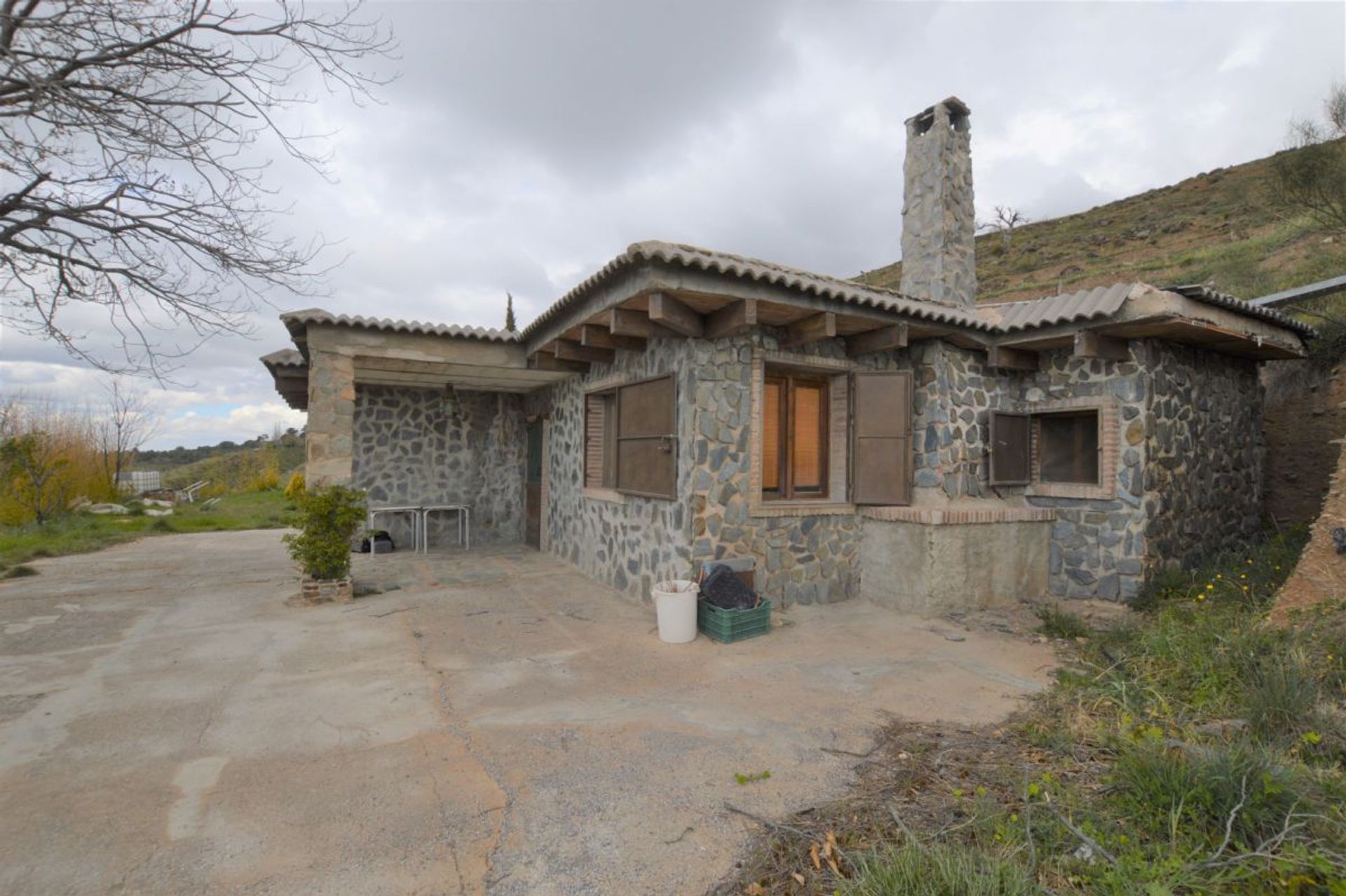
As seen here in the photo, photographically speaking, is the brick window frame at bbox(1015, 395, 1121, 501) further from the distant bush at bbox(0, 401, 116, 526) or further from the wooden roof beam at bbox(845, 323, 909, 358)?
the distant bush at bbox(0, 401, 116, 526)

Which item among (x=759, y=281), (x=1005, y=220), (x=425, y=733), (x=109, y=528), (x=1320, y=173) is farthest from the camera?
(x=1005, y=220)

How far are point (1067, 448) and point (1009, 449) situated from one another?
0.95 m

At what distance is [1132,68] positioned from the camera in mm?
9711

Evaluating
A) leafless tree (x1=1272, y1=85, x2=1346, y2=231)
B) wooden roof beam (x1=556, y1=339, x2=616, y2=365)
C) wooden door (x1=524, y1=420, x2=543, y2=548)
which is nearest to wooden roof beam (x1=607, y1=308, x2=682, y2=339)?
wooden roof beam (x1=556, y1=339, x2=616, y2=365)

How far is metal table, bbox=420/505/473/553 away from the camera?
9.66 m

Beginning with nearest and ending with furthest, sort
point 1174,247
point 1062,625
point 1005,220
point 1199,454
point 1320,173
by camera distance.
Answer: point 1062,625 < point 1199,454 < point 1320,173 < point 1174,247 < point 1005,220

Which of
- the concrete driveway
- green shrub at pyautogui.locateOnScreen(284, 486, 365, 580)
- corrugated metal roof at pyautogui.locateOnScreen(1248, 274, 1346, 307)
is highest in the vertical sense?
corrugated metal roof at pyautogui.locateOnScreen(1248, 274, 1346, 307)

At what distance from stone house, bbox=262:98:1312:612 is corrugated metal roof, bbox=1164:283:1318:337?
3 cm

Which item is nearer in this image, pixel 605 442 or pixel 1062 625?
pixel 1062 625

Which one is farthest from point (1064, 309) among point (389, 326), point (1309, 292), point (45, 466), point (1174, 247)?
point (1174, 247)

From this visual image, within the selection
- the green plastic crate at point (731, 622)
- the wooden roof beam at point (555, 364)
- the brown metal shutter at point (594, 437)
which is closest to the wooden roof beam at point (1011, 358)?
the green plastic crate at point (731, 622)

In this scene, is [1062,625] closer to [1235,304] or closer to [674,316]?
[1235,304]

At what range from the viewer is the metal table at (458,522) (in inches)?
380

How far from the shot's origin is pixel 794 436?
6496mm
